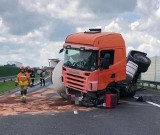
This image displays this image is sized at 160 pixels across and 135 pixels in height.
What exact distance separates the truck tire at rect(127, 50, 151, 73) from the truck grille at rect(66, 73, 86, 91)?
4071 millimetres

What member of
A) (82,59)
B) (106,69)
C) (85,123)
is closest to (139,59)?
(106,69)

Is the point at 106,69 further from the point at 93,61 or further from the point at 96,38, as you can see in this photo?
the point at 96,38

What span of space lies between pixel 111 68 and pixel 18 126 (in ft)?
25.6

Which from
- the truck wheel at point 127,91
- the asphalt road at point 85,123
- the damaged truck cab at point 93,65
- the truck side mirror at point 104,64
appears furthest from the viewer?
the truck wheel at point 127,91

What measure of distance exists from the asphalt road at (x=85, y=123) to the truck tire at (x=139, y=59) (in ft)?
19.5

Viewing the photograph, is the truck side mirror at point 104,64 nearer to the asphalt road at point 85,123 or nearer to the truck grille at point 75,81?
the truck grille at point 75,81

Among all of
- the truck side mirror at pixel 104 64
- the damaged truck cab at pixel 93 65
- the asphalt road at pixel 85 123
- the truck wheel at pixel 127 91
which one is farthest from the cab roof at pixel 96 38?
the asphalt road at pixel 85 123

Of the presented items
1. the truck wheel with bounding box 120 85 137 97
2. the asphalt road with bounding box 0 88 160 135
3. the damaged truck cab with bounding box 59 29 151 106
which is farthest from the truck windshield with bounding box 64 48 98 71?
the truck wheel with bounding box 120 85 137 97

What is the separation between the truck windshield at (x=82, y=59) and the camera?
734 inches

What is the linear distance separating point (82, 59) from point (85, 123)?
628 cm

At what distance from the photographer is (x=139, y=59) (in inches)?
888

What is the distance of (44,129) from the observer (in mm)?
11664

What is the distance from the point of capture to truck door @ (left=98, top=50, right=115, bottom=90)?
18641mm

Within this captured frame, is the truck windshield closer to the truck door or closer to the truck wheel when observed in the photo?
the truck door
